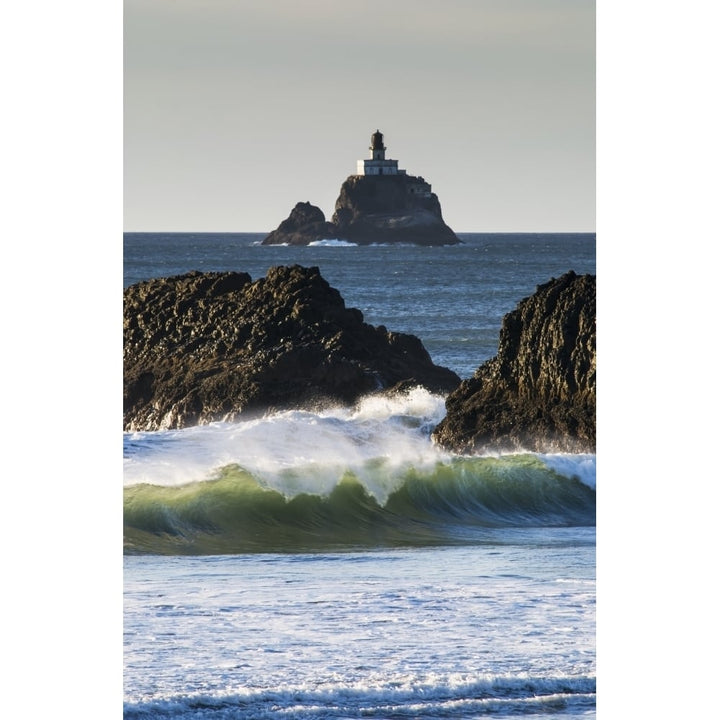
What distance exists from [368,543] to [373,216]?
1.57m

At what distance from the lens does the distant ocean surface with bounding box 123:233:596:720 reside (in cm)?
536

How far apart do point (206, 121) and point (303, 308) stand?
1.11 metres

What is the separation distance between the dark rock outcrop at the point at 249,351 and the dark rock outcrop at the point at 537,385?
0.21 m

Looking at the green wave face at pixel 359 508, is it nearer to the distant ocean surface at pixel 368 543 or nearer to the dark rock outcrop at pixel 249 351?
the distant ocean surface at pixel 368 543

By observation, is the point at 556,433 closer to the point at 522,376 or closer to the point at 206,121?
the point at 522,376

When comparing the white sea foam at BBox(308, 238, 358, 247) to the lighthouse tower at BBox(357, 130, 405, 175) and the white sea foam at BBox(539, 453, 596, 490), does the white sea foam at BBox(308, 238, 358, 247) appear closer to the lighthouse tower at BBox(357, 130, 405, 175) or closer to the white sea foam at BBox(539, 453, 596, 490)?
the lighthouse tower at BBox(357, 130, 405, 175)

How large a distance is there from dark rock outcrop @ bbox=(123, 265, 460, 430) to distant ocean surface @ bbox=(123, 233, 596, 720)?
10 cm

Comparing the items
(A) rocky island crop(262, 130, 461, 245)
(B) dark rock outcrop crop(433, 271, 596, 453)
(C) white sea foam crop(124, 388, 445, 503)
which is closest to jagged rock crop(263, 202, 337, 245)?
(A) rocky island crop(262, 130, 461, 245)

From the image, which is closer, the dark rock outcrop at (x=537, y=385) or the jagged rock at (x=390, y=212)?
the jagged rock at (x=390, y=212)

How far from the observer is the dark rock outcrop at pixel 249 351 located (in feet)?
22.3

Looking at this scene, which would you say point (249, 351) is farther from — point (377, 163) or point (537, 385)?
point (537, 385)

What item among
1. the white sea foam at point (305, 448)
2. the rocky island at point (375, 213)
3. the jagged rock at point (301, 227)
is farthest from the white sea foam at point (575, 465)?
the jagged rock at point (301, 227)
